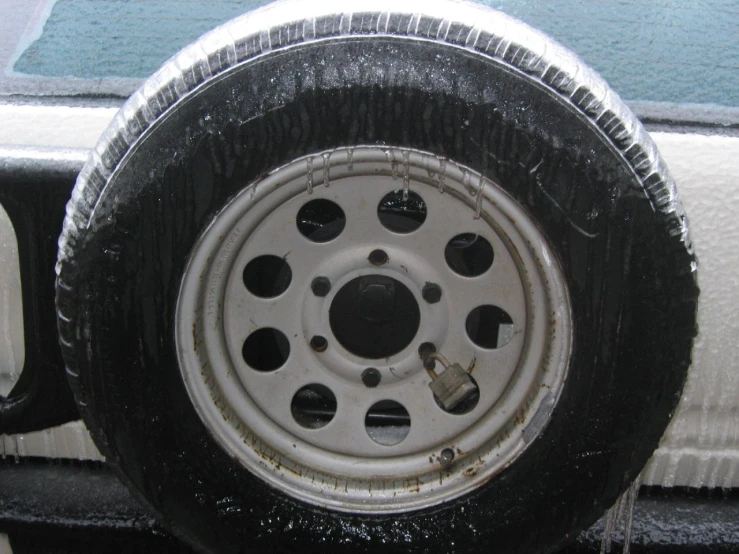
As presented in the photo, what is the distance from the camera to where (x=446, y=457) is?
2.05 meters

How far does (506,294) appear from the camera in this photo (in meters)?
1.96

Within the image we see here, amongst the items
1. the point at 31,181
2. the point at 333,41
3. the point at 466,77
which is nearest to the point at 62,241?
the point at 31,181

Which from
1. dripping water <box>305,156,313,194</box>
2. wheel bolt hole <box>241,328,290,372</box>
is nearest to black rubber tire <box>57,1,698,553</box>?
dripping water <box>305,156,313,194</box>

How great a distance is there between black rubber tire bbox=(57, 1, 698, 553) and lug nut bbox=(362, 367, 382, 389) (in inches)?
13.4

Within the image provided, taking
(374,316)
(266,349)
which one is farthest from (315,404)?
(374,316)

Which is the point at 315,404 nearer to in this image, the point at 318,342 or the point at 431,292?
the point at 318,342

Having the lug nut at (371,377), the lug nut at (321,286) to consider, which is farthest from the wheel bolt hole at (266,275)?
the lug nut at (371,377)

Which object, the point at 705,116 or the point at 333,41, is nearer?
Answer: the point at 333,41

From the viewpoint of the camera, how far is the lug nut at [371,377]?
2059mm

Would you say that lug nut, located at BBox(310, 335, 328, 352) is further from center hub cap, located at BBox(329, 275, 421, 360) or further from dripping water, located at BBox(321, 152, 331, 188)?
dripping water, located at BBox(321, 152, 331, 188)

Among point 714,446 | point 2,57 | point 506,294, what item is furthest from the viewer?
point 2,57

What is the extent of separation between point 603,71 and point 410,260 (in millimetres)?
756

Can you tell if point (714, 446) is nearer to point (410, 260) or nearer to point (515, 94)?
point (410, 260)

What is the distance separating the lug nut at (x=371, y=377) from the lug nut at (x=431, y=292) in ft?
0.64
